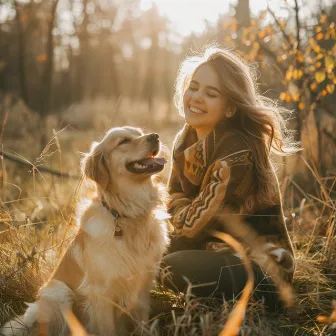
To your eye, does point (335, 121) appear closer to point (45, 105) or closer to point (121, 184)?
point (121, 184)

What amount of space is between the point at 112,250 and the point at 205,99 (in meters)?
1.24

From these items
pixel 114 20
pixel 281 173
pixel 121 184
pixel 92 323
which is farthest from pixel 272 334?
pixel 114 20

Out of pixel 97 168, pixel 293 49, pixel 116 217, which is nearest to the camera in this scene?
pixel 116 217

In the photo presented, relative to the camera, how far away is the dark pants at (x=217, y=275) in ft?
9.49

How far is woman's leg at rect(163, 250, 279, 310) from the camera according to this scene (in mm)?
2895

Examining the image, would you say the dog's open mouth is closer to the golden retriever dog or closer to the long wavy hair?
the golden retriever dog

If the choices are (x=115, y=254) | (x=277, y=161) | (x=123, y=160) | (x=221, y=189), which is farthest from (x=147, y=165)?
(x=277, y=161)

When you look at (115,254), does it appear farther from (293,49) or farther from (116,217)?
(293,49)

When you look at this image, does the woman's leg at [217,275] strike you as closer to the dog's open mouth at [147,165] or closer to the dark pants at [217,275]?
the dark pants at [217,275]

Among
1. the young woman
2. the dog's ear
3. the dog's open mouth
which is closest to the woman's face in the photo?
the young woman

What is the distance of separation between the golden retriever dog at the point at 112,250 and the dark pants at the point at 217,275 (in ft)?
0.61

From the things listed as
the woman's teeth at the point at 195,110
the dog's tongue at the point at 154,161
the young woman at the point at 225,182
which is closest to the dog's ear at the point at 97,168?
the dog's tongue at the point at 154,161

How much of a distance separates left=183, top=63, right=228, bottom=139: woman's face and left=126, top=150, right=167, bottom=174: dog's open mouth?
482 millimetres

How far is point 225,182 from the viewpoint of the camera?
2.89 m
